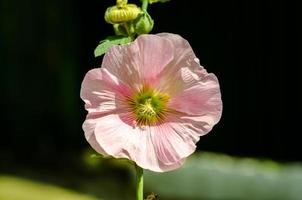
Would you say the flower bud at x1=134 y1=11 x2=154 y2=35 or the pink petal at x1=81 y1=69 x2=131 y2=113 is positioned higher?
the flower bud at x1=134 y1=11 x2=154 y2=35

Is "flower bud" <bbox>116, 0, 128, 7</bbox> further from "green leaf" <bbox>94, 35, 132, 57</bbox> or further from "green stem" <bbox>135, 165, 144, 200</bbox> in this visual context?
"green stem" <bbox>135, 165, 144, 200</bbox>

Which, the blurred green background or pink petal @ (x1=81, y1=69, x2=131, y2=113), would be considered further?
the blurred green background
